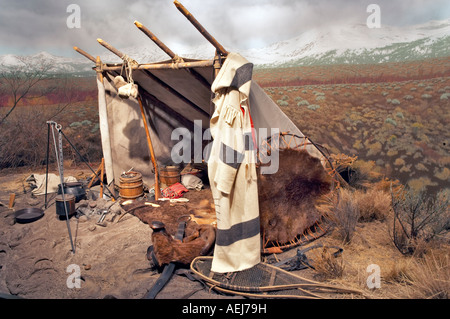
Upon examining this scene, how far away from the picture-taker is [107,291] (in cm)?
222

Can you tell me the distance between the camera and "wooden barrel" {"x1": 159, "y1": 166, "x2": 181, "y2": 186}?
4.69 meters

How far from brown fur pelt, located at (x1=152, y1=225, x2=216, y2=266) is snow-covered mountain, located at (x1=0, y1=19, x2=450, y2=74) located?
4836 mm

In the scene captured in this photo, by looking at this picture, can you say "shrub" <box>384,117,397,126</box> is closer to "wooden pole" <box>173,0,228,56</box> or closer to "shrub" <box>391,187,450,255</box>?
"shrub" <box>391,187,450,255</box>

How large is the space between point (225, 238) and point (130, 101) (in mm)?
3323

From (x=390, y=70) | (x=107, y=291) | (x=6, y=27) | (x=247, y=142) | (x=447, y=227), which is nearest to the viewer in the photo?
(x=107, y=291)

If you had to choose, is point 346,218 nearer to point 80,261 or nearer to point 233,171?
point 233,171

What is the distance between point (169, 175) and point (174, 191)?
1.24ft

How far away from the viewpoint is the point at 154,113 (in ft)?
15.4

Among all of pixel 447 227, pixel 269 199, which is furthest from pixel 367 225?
pixel 269 199

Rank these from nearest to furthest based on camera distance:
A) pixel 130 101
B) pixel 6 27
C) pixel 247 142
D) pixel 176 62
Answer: pixel 247 142
pixel 176 62
pixel 130 101
pixel 6 27

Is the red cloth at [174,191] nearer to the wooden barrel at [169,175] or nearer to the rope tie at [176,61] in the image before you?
the wooden barrel at [169,175]

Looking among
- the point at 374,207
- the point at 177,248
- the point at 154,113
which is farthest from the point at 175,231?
the point at 374,207

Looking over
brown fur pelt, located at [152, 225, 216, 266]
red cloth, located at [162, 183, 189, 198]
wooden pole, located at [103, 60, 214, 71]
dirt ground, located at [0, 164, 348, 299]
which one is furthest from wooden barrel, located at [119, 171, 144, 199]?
brown fur pelt, located at [152, 225, 216, 266]
